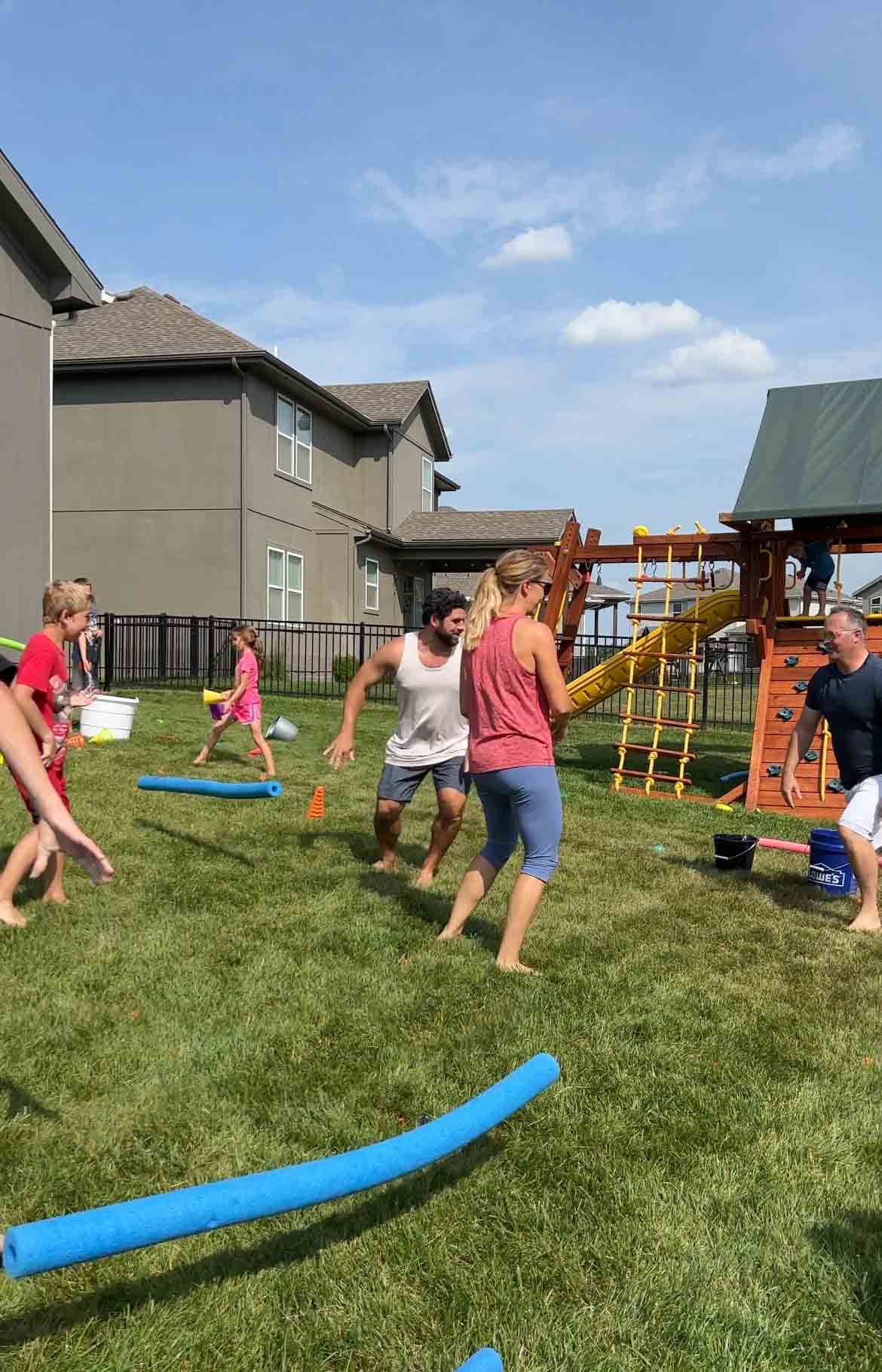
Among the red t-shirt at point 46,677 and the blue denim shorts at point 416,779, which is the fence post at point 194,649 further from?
the red t-shirt at point 46,677

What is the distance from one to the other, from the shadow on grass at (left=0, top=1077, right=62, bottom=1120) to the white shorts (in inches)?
190

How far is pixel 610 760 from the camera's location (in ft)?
51.1

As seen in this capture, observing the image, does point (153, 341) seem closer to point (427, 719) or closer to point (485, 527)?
point (485, 527)

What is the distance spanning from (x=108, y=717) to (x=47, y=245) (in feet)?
25.9

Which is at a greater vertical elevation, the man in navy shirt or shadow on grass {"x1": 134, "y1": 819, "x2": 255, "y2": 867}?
the man in navy shirt

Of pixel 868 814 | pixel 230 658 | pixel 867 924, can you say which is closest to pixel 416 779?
pixel 868 814

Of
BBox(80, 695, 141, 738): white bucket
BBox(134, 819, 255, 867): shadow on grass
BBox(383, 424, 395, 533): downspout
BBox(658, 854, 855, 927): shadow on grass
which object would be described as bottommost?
BBox(658, 854, 855, 927): shadow on grass

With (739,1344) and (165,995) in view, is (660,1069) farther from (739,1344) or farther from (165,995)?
(165,995)

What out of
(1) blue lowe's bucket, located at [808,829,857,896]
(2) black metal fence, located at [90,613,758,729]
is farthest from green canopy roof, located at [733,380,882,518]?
(2) black metal fence, located at [90,613,758,729]

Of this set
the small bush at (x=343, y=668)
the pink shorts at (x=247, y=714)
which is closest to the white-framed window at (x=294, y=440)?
the small bush at (x=343, y=668)

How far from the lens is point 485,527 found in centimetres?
3234

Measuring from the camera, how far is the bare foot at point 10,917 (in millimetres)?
5551

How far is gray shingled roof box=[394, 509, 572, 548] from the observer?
31234 millimetres

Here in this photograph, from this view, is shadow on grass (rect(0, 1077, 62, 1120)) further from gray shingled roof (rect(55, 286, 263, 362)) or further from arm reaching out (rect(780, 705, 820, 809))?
gray shingled roof (rect(55, 286, 263, 362))
